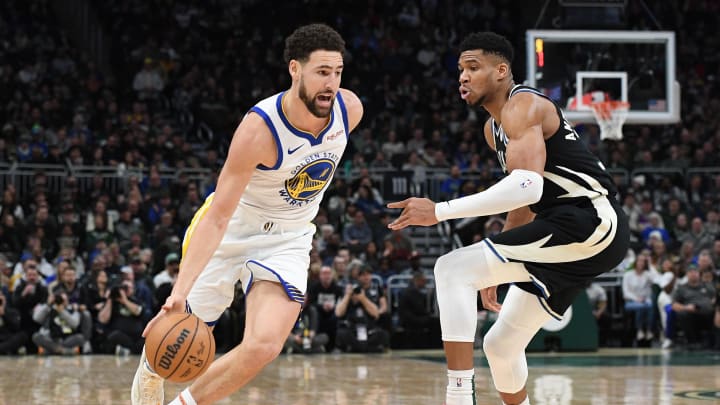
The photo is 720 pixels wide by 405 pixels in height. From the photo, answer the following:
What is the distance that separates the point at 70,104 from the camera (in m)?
19.5

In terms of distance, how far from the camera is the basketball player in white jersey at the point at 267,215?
511 centimetres

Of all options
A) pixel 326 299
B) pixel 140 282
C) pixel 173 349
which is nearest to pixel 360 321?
pixel 326 299

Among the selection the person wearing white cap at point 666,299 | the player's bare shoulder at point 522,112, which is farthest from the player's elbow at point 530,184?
the person wearing white cap at point 666,299

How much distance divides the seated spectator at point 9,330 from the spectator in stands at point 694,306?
919 cm

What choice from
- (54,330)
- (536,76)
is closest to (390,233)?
(536,76)

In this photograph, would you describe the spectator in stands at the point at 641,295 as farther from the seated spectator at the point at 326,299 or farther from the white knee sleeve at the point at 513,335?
the white knee sleeve at the point at 513,335

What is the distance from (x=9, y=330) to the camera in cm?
1390

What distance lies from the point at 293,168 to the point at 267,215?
12.9 inches

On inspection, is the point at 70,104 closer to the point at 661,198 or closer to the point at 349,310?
the point at 349,310

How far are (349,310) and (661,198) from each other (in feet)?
22.3

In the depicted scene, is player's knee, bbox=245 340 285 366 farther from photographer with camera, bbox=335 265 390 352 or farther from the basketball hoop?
the basketball hoop

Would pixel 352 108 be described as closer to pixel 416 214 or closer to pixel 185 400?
pixel 416 214

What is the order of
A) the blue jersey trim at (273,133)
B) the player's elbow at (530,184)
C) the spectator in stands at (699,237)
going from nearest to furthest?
the player's elbow at (530,184), the blue jersey trim at (273,133), the spectator in stands at (699,237)

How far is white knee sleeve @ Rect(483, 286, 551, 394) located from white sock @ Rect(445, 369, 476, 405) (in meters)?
0.34
